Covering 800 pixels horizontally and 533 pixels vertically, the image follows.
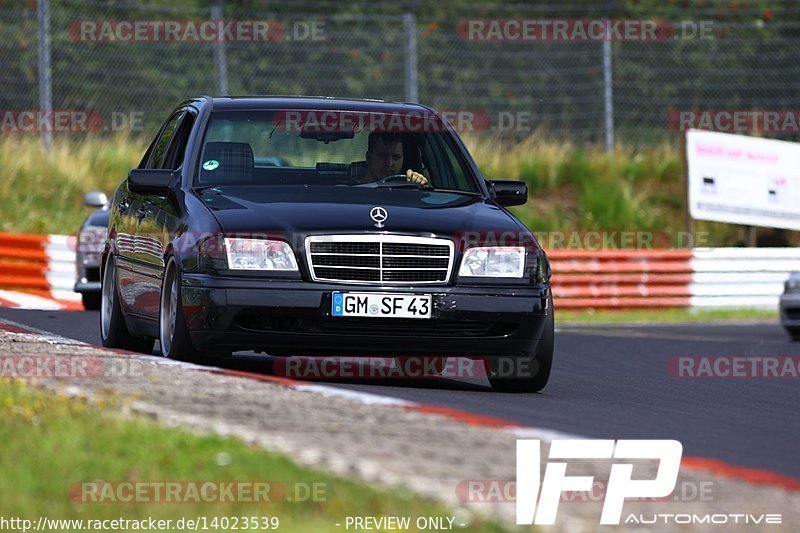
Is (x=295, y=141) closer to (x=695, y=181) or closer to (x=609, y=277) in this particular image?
(x=609, y=277)

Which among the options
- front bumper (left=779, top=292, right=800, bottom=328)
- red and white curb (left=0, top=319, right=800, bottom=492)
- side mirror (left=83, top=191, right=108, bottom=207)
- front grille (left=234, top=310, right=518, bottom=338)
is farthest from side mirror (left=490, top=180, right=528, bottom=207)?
front bumper (left=779, top=292, right=800, bottom=328)

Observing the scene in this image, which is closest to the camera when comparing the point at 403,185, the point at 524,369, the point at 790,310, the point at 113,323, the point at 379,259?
the point at 379,259

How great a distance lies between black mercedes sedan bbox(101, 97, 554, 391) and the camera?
8.55 meters

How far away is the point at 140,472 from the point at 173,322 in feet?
12.4

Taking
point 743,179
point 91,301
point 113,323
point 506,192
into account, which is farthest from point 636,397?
point 743,179

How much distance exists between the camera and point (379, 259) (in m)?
8.70

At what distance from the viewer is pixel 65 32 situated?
74.2 ft

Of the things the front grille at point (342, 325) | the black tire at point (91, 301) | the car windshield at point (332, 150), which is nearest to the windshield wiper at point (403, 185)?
the car windshield at point (332, 150)

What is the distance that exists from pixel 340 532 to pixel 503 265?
14.6 ft

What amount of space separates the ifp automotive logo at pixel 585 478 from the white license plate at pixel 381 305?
277 cm

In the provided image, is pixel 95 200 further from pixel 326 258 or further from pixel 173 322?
pixel 326 258

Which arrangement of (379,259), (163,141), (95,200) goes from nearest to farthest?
(379,259)
(163,141)
(95,200)

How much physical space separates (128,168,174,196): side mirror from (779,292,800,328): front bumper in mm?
8712

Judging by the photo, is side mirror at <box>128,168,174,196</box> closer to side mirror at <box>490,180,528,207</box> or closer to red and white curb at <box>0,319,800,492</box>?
red and white curb at <box>0,319,800,492</box>
